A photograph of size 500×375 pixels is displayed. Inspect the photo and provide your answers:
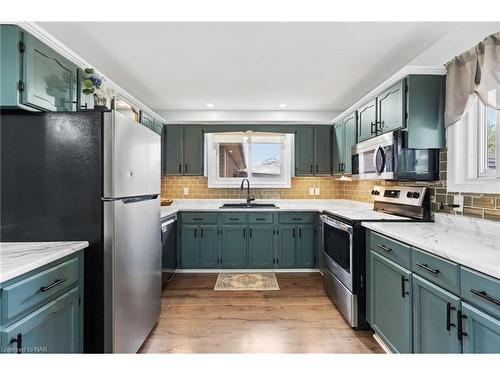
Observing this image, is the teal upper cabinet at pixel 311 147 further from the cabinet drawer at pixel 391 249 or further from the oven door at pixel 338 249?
the cabinet drawer at pixel 391 249

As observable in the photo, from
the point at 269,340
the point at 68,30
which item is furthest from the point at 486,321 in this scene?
the point at 68,30

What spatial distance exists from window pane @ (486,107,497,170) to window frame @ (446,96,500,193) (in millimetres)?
20

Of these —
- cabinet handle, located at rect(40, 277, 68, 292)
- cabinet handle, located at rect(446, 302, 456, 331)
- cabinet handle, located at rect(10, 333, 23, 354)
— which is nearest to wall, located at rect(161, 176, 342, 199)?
cabinet handle, located at rect(40, 277, 68, 292)

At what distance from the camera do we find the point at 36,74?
1.56m

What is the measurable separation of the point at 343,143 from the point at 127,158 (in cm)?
289

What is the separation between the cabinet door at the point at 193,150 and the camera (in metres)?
4.06

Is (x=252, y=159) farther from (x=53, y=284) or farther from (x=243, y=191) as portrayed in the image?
(x=53, y=284)

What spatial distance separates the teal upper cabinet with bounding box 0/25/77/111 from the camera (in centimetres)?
145

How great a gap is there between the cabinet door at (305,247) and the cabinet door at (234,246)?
29.7 inches

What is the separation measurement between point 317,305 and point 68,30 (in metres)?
3.27

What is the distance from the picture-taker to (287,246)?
12.2ft

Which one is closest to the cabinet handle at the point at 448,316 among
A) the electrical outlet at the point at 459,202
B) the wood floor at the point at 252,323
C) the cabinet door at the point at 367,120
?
the wood floor at the point at 252,323

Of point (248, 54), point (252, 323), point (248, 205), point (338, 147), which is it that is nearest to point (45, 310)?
point (252, 323)

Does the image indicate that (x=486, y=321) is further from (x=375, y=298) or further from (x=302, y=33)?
(x=302, y=33)
